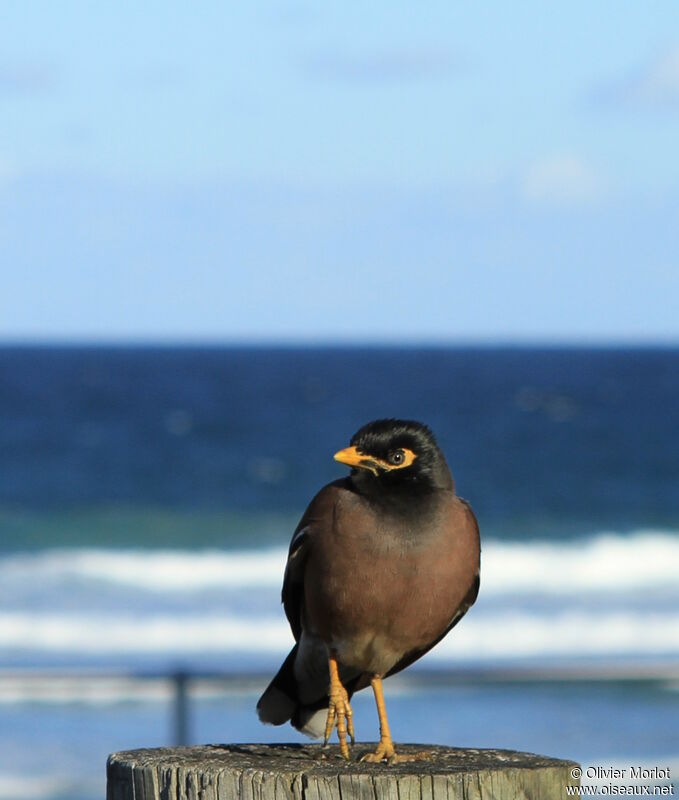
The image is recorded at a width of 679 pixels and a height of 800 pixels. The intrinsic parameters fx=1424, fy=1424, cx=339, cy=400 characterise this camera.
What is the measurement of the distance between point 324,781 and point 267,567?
736 inches

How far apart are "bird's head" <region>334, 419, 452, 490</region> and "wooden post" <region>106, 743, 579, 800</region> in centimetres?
86

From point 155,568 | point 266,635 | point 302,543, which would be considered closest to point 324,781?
point 302,543

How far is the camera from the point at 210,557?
75.7 feet

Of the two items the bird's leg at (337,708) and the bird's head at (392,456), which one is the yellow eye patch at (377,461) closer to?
the bird's head at (392,456)

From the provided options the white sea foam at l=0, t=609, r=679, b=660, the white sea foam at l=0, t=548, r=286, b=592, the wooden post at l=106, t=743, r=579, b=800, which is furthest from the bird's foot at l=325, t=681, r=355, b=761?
the white sea foam at l=0, t=548, r=286, b=592

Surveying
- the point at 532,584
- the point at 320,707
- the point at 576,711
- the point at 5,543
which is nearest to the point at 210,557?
the point at 5,543

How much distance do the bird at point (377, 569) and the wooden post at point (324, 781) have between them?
427 mm

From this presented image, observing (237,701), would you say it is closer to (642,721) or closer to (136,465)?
(642,721)

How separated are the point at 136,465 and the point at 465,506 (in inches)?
1243

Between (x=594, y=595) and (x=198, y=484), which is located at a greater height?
(x=198, y=484)

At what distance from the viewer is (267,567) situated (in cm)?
2177

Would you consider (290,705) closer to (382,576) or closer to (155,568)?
(382,576)

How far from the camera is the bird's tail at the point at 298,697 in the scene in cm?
413

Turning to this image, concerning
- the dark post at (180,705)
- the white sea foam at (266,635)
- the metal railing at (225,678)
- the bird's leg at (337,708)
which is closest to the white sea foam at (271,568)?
the white sea foam at (266,635)
